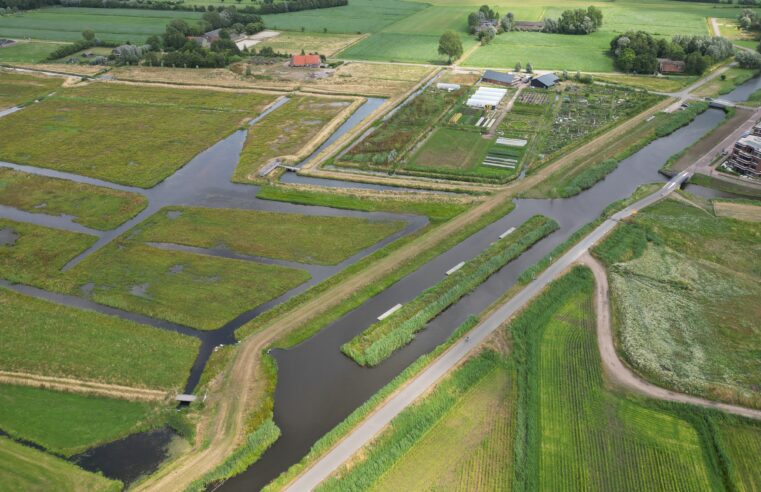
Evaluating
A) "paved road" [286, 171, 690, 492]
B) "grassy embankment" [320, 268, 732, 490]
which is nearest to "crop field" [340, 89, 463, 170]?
"paved road" [286, 171, 690, 492]

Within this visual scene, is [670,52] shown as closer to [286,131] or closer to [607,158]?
[607,158]

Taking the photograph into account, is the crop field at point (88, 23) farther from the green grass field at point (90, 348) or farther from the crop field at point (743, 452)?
the crop field at point (743, 452)

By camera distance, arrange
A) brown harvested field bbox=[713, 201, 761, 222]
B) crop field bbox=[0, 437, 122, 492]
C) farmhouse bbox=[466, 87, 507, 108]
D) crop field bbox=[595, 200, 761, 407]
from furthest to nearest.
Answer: farmhouse bbox=[466, 87, 507, 108]
brown harvested field bbox=[713, 201, 761, 222]
crop field bbox=[595, 200, 761, 407]
crop field bbox=[0, 437, 122, 492]

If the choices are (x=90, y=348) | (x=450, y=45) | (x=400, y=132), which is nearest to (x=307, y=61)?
(x=450, y=45)

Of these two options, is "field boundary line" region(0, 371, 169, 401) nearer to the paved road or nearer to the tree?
the paved road

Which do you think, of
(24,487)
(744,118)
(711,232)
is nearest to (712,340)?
(711,232)
